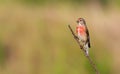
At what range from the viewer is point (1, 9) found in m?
9.97

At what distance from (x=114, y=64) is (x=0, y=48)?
1453mm

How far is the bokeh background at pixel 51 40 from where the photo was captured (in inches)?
335

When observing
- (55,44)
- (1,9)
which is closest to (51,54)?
(55,44)

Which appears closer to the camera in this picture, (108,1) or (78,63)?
(78,63)

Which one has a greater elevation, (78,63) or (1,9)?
(1,9)

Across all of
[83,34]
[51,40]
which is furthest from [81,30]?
[51,40]

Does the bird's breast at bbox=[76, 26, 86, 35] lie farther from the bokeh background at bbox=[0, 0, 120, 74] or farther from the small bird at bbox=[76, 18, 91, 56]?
the bokeh background at bbox=[0, 0, 120, 74]

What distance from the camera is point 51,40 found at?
9.26 m

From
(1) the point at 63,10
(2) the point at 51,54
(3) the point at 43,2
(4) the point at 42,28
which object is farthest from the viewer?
(3) the point at 43,2

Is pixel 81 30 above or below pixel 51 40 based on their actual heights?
above

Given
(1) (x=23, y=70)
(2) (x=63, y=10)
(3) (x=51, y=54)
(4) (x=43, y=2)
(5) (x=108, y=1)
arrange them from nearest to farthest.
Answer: (1) (x=23, y=70), (3) (x=51, y=54), (2) (x=63, y=10), (4) (x=43, y=2), (5) (x=108, y=1)

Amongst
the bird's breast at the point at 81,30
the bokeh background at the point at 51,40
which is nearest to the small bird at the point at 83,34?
the bird's breast at the point at 81,30

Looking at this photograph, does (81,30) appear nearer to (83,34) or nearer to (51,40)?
(83,34)

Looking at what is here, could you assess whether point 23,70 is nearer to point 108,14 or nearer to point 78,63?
→ point 78,63
